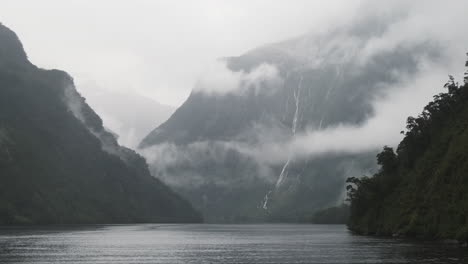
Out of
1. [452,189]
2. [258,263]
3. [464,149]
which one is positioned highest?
→ [464,149]

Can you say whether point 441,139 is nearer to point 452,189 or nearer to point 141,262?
point 452,189

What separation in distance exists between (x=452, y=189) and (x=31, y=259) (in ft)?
306

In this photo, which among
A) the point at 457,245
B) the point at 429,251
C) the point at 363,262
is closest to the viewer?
Result: the point at 363,262

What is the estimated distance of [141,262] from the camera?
103250 mm

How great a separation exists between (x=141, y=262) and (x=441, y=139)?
4623 inches

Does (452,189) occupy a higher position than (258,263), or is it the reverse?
(452,189)

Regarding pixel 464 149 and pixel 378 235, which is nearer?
pixel 464 149

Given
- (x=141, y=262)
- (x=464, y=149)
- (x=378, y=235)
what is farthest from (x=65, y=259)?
(x=378, y=235)

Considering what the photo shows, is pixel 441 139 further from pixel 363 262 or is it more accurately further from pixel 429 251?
pixel 363 262

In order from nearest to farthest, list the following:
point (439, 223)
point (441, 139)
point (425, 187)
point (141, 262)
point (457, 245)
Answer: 1. point (141, 262)
2. point (457, 245)
3. point (439, 223)
4. point (425, 187)
5. point (441, 139)

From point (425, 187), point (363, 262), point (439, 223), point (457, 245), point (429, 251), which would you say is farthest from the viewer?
point (425, 187)

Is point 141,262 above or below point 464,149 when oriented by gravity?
below

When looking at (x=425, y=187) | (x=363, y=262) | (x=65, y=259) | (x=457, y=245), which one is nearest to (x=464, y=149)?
(x=425, y=187)

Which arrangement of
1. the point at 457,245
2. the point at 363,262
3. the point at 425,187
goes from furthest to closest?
the point at 425,187
the point at 457,245
the point at 363,262
